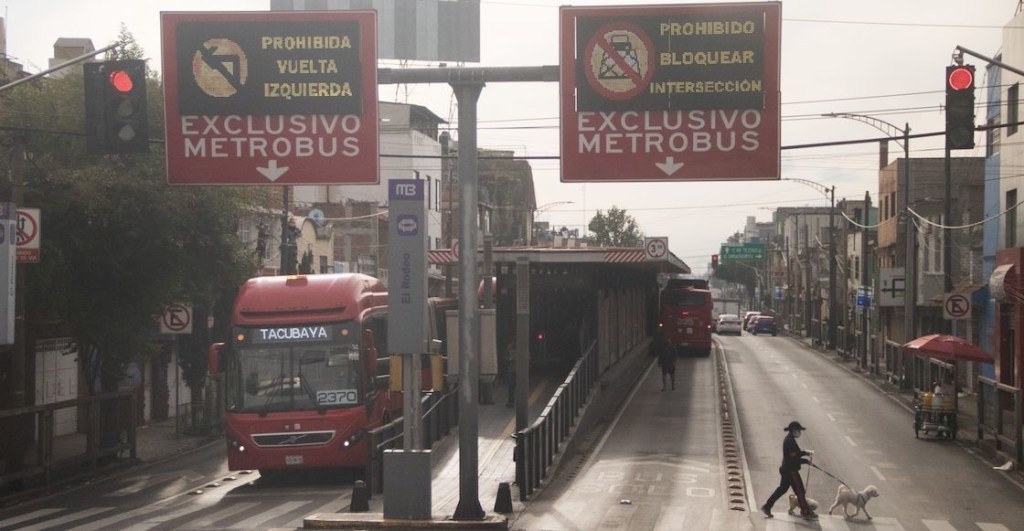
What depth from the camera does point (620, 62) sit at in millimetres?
15648

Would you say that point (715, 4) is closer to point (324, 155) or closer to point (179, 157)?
point (324, 155)

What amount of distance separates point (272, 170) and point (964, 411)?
1132 inches

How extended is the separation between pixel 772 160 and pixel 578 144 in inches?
99.8

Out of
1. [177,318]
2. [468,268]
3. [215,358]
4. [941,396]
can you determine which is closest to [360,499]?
[468,268]

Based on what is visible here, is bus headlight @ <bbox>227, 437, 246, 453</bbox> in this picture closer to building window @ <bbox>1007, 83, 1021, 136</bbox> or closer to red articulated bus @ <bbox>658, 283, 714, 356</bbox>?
building window @ <bbox>1007, 83, 1021, 136</bbox>

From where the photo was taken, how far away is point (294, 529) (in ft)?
56.7

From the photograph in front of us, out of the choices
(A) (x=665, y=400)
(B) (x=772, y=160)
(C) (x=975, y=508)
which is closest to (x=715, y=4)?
(B) (x=772, y=160)

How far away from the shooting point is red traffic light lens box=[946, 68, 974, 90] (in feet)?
51.9

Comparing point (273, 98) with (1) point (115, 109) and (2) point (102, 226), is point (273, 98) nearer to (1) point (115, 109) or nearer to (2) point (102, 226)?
(1) point (115, 109)

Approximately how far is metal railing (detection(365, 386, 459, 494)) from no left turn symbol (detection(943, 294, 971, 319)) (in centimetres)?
1426

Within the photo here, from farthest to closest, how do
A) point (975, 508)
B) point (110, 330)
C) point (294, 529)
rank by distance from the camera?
point (110, 330) → point (975, 508) → point (294, 529)

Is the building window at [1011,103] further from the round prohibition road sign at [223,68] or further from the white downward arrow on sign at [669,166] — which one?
the round prohibition road sign at [223,68]

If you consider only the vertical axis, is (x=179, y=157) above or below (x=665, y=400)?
above

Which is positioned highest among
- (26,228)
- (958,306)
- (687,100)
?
(687,100)
